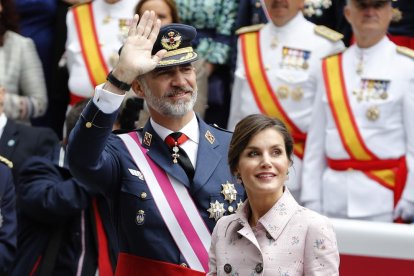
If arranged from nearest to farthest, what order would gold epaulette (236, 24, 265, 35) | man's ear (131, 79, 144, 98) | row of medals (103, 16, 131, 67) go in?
man's ear (131, 79, 144, 98)
gold epaulette (236, 24, 265, 35)
row of medals (103, 16, 131, 67)

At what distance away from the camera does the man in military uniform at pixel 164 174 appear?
397cm

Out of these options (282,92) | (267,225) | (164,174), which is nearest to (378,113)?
(282,92)

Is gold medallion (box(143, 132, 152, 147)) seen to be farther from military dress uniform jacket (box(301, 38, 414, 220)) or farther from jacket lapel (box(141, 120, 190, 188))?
military dress uniform jacket (box(301, 38, 414, 220))

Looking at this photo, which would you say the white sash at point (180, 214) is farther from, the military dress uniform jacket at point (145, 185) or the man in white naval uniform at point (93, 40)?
the man in white naval uniform at point (93, 40)

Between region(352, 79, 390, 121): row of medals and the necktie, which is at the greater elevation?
the necktie

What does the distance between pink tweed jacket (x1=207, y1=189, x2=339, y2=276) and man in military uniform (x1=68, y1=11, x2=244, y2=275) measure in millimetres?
422

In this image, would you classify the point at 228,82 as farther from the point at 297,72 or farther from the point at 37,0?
the point at 37,0

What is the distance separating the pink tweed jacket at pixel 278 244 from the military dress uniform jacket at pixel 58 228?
172cm

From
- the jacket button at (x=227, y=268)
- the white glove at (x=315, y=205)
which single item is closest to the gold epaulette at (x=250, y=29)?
the white glove at (x=315, y=205)

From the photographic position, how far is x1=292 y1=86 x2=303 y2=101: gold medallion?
6.37 meters

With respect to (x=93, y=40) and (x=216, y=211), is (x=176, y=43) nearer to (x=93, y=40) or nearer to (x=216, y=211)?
(x=216, y=211)

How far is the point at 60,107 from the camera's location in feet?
23.7

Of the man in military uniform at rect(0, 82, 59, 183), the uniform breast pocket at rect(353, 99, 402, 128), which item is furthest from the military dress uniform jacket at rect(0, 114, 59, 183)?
the uniform breast pocket at rect(353, 99, 402, 128)

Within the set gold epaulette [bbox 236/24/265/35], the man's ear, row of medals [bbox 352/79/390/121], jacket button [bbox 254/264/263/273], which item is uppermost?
the man's ear
